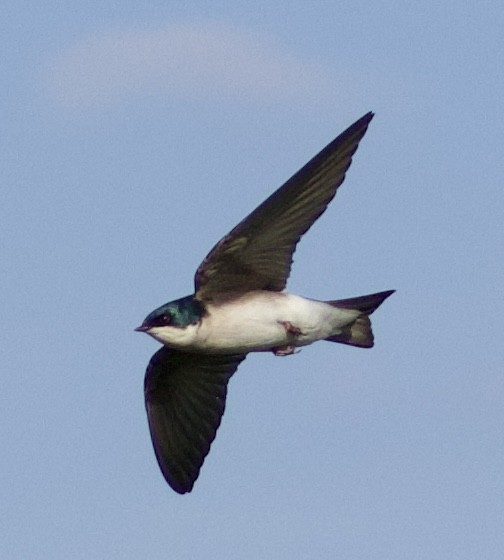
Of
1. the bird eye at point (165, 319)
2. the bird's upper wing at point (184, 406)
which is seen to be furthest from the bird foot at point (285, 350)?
the bird's upper wing at point (184, 406)

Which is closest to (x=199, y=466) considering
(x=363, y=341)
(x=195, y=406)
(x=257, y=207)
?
(x=195, y=406)

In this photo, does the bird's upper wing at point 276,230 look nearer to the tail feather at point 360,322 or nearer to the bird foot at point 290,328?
the bird foot at point 290,328

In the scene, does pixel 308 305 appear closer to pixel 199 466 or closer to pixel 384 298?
pixel 384 298

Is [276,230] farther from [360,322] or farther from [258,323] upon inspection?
[360,322]

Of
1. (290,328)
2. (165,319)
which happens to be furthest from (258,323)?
(165,319)

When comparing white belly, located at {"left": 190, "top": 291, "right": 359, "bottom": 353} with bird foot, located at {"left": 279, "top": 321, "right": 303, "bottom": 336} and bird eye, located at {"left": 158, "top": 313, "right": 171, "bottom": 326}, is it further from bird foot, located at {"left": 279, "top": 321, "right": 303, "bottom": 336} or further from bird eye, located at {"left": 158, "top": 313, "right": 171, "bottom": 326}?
bird eye, located at {"left": 158, "top": 313, "right": 171, "bottom": 326}

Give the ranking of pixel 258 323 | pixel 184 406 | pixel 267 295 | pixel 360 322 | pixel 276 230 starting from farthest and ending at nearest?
pixel 184 406, pixel 360 322, pixel 267 295, pixel 258 323, pixel 276 230

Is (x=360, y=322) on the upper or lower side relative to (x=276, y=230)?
lower
